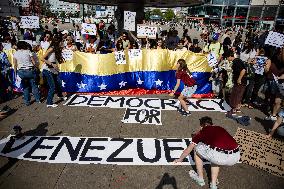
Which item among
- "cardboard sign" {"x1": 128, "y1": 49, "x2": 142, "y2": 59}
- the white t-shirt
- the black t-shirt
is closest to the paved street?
the black t-shirt

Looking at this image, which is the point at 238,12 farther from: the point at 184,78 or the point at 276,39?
the point at 184,78

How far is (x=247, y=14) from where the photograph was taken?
81312 mm

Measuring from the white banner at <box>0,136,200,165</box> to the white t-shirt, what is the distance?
2453mm

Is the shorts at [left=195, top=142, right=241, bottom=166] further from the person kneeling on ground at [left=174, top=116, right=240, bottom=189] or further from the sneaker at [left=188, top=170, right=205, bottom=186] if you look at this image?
the sneaker at [left=188, top=170, right=205, bottom=186]

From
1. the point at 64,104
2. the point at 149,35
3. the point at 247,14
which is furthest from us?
the point at 247,14

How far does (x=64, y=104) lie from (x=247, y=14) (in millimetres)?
86672

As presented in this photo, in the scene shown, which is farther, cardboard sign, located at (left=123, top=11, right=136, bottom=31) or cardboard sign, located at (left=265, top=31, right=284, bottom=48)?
cardboard sign, located at (left=123, top=11, right=136, bottom=31)

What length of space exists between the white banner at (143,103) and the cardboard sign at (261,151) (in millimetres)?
1725

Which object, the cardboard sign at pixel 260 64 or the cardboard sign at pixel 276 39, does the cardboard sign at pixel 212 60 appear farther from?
the cardboard sign at pixel 276 39

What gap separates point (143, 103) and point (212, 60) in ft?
9.77

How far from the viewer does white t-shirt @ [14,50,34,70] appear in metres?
7.19

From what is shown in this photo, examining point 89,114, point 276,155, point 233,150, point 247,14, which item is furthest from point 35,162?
point 247,14

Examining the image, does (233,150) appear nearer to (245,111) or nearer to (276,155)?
(276,155)

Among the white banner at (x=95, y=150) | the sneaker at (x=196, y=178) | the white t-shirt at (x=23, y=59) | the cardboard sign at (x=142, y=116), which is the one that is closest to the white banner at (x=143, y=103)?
the cardboard sign at (x=142, y=116)
